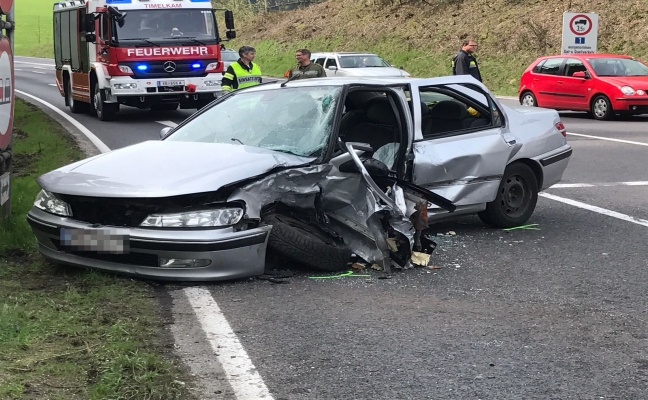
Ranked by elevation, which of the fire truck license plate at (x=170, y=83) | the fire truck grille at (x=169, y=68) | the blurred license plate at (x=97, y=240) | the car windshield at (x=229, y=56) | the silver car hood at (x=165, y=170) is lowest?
the car windshield at (x=229, y=56)

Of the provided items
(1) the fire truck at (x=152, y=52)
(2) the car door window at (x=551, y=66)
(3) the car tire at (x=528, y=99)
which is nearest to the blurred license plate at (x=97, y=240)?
(1) the fire truck at (x=152, y=52)

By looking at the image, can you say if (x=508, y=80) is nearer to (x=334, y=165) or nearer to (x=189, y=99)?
(x=189, y=99)

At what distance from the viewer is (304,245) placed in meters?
6.62

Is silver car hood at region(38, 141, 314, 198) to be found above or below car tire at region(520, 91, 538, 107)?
above

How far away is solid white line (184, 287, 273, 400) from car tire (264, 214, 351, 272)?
640 millimetres

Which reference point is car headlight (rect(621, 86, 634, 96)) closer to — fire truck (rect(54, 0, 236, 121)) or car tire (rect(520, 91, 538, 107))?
car tire (rect(520, 91, 538, 107))

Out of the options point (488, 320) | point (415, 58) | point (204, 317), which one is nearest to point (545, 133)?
point (488, 320)

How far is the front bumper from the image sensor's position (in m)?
6.19

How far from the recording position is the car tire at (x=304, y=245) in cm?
659

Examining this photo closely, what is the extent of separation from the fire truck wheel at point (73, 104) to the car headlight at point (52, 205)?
16.7m

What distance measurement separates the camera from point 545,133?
8.98 meters

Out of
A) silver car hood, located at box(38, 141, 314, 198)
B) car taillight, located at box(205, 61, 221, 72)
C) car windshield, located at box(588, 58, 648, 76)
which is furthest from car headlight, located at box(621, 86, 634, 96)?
silver car hood, located at box(38, 141, 314, 198)

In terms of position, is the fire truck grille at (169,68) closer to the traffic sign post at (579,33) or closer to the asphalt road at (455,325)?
the traffic sign post at (579,33)

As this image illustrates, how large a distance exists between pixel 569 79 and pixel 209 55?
27.9 feet
